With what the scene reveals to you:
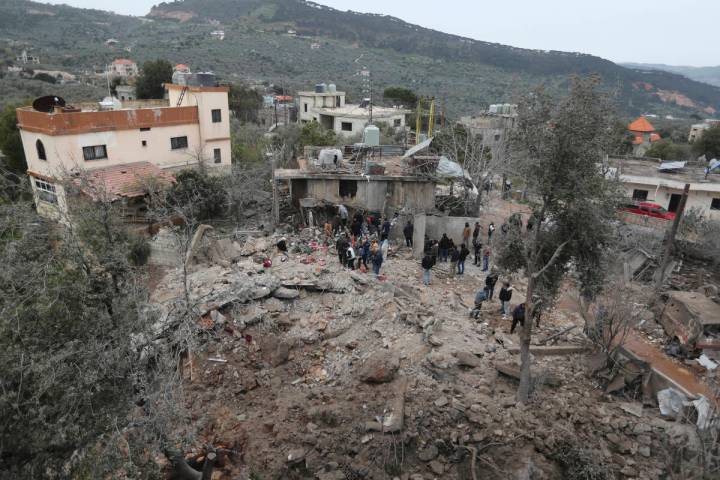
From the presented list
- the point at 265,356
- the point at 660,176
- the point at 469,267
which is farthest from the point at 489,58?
the point at 265,356

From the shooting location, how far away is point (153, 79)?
42594 millimetres

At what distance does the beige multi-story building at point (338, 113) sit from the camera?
45.0 m

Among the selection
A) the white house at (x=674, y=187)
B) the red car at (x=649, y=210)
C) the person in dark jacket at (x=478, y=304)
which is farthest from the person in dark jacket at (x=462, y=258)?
the white house at (x=674, y=187)

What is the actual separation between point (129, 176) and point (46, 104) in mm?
5886

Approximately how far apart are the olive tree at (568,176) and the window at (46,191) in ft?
70.1

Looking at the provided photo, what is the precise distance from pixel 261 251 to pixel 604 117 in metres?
12.3

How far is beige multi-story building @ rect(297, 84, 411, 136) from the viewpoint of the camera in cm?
4503

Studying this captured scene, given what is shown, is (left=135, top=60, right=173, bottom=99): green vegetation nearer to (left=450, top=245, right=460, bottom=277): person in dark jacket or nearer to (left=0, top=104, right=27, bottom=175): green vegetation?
(left=0, top=104, right=27, bottom=175): green vegetation

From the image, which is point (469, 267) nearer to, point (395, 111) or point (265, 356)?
point (265, 356)

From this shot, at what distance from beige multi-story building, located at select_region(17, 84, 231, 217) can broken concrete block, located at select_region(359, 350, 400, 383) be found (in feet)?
46.1

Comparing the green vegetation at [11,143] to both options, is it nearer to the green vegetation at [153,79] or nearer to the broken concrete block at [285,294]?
the green vegetation at [153,79]

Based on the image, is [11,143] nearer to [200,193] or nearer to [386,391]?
[200,193]

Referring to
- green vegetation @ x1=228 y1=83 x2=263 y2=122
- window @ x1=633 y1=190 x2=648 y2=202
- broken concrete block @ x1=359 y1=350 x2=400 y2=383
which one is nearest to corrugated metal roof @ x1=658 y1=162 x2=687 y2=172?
window @ x1=633 y1=190 x2=648 y2=202

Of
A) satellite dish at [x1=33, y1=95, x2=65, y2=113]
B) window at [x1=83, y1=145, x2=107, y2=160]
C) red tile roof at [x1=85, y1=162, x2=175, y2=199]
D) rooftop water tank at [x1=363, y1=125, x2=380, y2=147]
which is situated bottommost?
red tile roof at [x1=85, y1=162, x2=175, y2=199]
